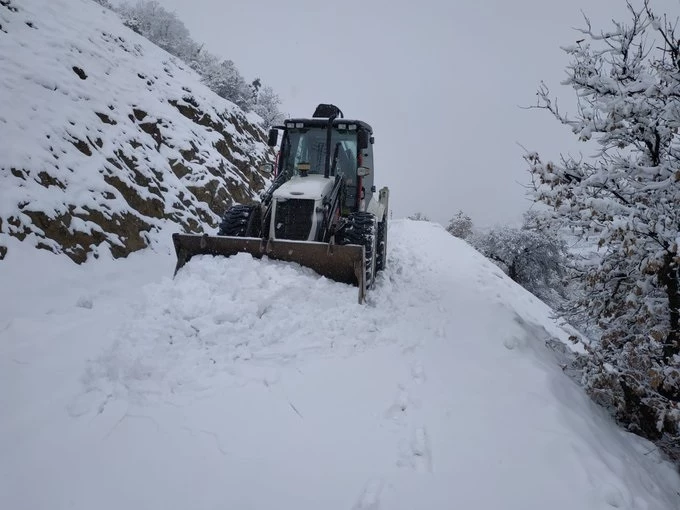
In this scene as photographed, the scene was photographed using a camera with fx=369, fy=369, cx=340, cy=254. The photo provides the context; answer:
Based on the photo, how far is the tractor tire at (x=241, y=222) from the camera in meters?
5.96

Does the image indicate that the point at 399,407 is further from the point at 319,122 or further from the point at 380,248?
the point at 319,122

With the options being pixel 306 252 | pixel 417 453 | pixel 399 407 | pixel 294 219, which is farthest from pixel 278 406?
pixel 294 219

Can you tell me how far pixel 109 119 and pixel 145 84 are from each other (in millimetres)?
3187

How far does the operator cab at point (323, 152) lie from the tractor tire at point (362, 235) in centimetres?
117

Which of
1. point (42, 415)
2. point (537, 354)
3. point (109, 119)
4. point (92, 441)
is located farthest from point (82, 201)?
point (537, 354)

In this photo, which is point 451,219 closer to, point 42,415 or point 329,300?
point 329,300

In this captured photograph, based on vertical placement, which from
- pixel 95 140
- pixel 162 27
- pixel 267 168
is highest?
pixel 162 27

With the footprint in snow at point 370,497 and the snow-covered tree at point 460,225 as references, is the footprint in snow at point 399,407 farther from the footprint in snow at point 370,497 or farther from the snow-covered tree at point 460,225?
the snow-covered tree at point 460,225

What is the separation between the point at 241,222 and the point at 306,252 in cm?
148

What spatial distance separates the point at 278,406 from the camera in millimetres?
3221

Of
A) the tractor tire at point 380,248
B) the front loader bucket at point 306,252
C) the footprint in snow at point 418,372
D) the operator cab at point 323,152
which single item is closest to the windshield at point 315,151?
the operator cab at point 323,152

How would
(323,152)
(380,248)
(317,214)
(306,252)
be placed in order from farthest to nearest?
1. (380,248)
2. (323,152)
3. (317,214)
4. (306,252)

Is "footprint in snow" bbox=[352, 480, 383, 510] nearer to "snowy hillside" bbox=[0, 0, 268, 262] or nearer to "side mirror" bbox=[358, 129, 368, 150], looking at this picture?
"side mirror" bbox=[358, 129, 368, 150]

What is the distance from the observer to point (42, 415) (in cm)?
288
